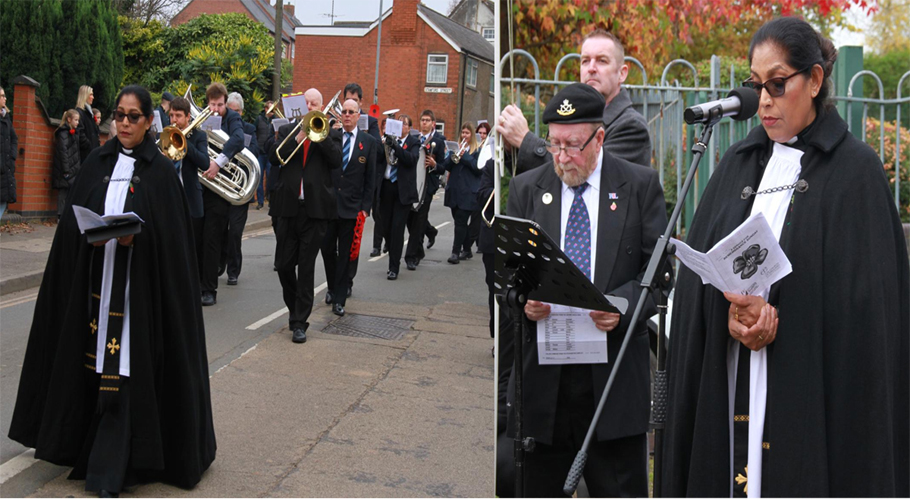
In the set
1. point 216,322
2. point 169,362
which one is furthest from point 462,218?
point 169,362

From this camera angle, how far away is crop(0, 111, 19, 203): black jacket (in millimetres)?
12562

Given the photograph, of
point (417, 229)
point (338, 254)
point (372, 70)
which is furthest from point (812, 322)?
point (372, 70)

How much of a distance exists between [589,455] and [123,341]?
8.28ft

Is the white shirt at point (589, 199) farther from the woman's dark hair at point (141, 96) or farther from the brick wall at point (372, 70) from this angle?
the brick wall at point (372, 70)

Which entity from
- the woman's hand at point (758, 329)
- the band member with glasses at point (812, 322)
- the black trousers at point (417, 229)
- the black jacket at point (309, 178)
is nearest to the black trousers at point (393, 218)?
the black trousers at point (417, 229)

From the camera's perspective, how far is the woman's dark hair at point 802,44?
112 inches

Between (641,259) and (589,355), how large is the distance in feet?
1.33

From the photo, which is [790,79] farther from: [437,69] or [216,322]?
[437,69]

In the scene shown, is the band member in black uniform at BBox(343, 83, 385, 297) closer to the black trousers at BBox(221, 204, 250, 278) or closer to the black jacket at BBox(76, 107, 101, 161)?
the black trousers at BBox(221, 204, 250, 278)

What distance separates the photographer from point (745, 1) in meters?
4.59

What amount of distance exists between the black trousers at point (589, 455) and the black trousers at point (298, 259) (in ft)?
15.6

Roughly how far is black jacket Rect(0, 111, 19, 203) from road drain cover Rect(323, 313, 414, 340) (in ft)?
20.4

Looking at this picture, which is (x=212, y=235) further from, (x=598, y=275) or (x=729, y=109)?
(x=729, y=109)

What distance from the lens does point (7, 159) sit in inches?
505
